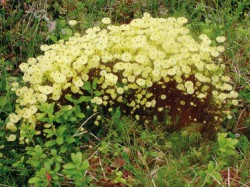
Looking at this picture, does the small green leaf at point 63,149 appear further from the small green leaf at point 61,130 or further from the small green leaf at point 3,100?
the small green leaf at point 3,100

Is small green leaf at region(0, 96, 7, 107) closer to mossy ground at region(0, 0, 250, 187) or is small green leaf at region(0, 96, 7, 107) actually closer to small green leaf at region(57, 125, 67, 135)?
mossy ground at region(0, 0, 250, 187)

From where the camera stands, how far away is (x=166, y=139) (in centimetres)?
298

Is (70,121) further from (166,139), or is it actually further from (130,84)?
(166,139)

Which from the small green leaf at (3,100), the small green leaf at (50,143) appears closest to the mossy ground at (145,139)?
the small green leaf at (3,100)

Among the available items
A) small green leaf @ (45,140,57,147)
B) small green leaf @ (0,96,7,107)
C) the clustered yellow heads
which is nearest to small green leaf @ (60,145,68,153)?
small green leaf @ (45,140,57,147)

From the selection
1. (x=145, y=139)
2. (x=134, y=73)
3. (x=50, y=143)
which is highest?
(x=134, y=73)

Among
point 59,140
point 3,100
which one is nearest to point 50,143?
point 59,140

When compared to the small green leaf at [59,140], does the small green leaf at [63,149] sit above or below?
below

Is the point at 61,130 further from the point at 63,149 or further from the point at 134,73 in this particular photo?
the point at 134,73

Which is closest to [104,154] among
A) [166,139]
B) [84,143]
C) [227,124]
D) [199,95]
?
[84,143]

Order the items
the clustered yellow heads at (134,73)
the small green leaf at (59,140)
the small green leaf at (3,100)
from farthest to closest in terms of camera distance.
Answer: the small green leaf at (3,100) → the clustered yellow heads at (134,73) → the small green leaf at (59,140)

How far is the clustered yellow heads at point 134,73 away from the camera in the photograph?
2.82 m

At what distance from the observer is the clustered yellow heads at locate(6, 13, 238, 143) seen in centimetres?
282

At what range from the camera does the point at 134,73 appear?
2834 mm
